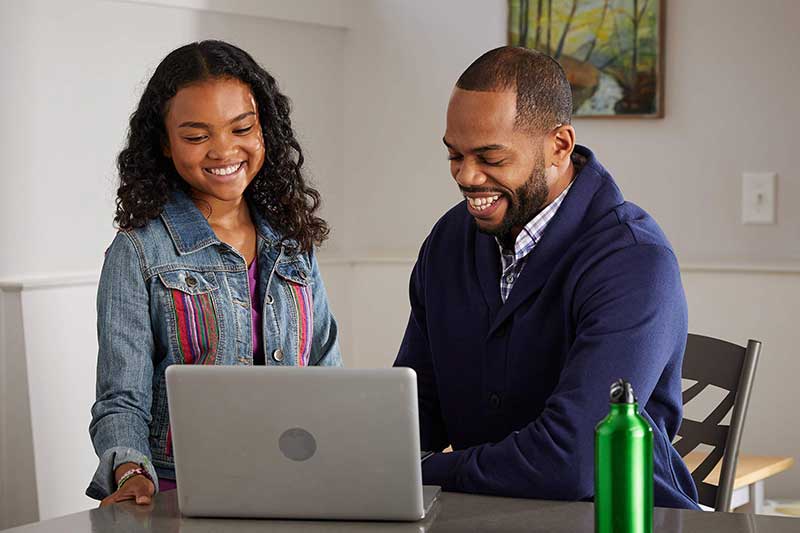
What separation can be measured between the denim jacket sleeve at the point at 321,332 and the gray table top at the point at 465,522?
65 cm

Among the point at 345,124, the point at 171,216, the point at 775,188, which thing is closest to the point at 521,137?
the point at 171,216

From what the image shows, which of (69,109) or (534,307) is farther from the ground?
(69,109)

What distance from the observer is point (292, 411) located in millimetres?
1522

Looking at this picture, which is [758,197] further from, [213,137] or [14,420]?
[14,420]

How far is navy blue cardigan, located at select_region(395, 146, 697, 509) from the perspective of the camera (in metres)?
1.73

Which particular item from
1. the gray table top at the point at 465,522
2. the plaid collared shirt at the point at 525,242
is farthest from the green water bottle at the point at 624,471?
the plaid collared shirt at the point at 525,242

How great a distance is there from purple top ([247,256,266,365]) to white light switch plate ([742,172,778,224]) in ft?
6.20

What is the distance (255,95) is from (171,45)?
1.35m

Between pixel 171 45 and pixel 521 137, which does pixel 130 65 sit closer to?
pixel 171 45

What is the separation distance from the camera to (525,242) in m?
2.00

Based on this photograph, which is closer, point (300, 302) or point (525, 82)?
point (525, 82)

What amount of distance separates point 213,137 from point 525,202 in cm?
55

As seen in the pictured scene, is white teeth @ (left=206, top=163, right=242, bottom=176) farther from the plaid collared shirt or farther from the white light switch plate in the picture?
the white light switch plate

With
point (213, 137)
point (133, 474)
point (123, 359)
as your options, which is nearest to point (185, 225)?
point (213, 137)
